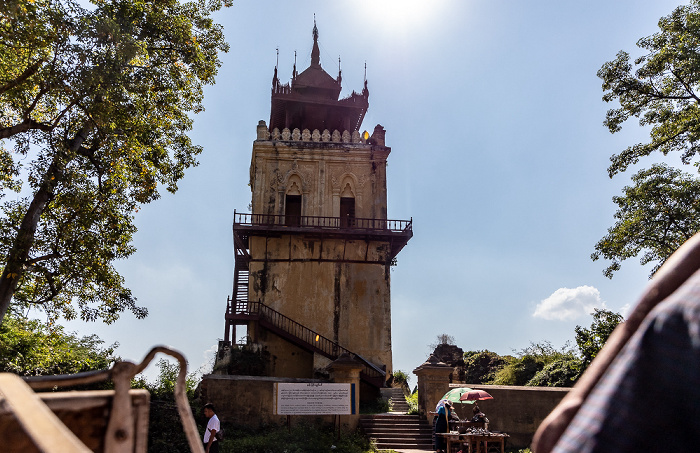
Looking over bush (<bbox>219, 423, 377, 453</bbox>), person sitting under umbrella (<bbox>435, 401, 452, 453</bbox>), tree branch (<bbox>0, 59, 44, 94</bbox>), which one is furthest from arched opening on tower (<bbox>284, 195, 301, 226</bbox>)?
tree branch (<bbox>0, 59, 44, 94</bbox>)

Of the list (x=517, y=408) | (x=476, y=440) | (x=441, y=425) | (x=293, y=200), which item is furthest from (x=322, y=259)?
(x=476, y=440)

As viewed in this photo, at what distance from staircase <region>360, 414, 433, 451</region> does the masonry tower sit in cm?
541

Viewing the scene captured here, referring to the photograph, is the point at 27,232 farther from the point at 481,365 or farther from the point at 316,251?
the point at 481,365

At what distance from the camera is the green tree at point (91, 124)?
938 centimetres

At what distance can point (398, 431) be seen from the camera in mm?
14469

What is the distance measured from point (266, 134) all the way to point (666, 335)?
26.1 m

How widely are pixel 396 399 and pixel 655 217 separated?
33.9 ft

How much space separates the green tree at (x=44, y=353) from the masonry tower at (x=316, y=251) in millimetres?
5984

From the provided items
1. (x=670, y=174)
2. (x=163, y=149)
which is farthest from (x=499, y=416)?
(x=163, y=149)

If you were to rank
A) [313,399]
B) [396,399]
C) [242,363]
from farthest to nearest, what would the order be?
[242,363]
[396,399]
[313,399]

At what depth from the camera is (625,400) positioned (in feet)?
2.30

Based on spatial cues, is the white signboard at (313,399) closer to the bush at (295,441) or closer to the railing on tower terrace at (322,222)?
the bush at (295,441)

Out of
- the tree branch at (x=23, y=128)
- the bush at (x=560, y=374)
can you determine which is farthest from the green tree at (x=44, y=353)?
the bush at (x=560, y=374)

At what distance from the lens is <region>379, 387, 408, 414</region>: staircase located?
17.9 m
